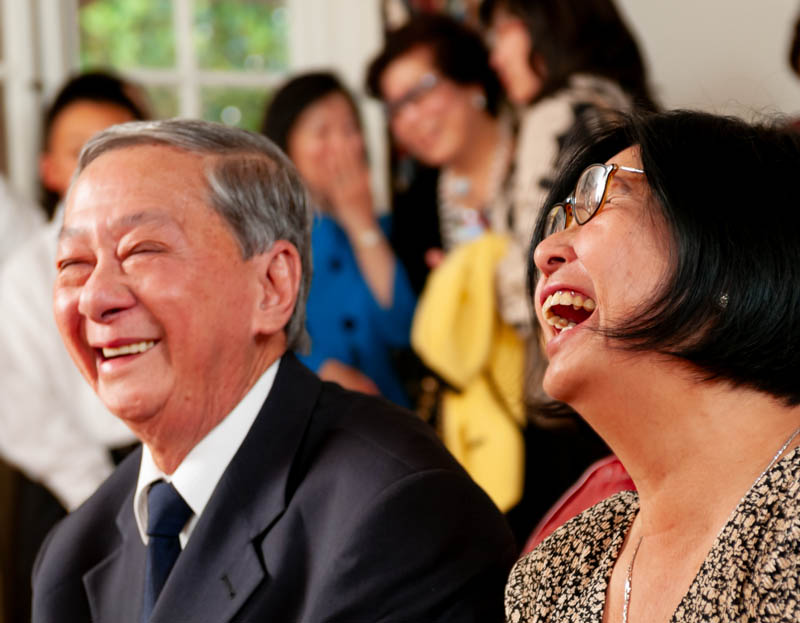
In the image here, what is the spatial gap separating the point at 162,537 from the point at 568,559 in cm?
57

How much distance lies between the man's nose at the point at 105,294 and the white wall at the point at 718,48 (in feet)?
6.06

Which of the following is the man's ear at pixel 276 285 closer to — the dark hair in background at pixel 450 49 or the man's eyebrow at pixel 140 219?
the man's eyebrow at pixel 140 219

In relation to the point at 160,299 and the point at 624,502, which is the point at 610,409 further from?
the point at 160,299

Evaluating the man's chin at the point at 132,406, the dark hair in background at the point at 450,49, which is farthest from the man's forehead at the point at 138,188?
A: the dark hair in background at the point at 450,49

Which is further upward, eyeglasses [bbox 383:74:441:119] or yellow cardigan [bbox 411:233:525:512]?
eyeglasses [bbox 383:74:441:119]

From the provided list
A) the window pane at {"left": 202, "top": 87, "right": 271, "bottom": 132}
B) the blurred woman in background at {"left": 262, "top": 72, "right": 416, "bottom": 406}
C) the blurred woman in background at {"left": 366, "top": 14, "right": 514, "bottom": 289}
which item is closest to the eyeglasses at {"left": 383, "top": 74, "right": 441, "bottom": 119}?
the blurred woman in background at {"left": 366, "top": 14, "right": 514, "bottom": 289}

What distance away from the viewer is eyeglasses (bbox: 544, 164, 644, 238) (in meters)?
1.16

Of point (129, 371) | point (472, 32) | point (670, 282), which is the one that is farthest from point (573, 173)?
point (472, 32)

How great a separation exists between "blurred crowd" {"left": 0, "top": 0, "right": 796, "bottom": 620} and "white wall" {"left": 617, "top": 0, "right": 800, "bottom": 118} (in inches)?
18.2

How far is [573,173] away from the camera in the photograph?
4.25 feet

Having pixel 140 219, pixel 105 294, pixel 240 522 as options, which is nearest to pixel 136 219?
pixel 140 219

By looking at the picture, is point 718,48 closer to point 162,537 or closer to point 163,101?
point 163,101

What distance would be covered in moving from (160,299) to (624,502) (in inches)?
26.5

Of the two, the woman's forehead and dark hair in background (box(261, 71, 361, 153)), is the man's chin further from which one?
dark hair in background (box(261, 71, 361, 153))
